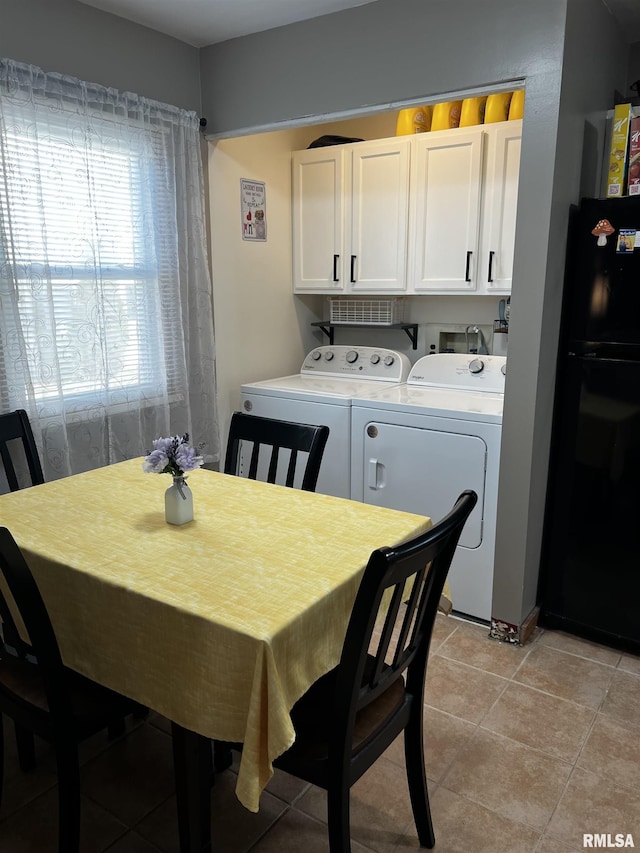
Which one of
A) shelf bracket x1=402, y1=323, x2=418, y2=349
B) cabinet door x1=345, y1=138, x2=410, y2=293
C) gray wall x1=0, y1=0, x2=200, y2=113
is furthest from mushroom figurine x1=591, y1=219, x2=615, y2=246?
gray wall x1=0, y1=0, x2=200, y2=113

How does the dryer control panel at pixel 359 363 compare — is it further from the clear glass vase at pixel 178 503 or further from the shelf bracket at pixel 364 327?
the clear glass vase at pixel 178 503

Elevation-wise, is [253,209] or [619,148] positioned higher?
[619,148]

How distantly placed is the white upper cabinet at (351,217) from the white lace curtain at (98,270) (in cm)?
70

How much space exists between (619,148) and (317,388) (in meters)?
1.66

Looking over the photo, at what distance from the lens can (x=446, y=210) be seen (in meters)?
2.94

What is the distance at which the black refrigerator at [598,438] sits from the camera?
2.33 m

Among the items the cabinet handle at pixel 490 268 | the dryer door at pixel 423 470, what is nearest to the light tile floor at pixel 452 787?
the dryer door at pixel 423 470

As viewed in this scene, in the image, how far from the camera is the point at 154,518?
5.87ft

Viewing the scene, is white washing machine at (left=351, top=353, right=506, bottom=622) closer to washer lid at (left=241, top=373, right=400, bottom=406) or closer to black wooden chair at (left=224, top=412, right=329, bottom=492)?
washer lid at (left=241, top=373, right=400, bottom=406)

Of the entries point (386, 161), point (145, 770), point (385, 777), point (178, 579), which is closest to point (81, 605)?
point (178, 579)

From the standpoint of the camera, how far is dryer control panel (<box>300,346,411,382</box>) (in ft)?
11.0

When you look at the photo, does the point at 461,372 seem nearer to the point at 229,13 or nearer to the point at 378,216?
the point at 378,216

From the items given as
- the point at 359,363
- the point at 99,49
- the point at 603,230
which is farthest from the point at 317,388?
the point at 99,49

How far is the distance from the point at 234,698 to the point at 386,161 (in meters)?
Answer: 2.68
